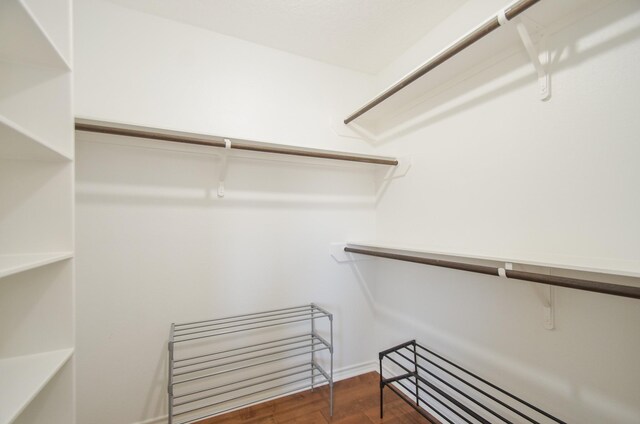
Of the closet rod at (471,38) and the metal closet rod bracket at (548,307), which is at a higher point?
the closet rod at (471,38)

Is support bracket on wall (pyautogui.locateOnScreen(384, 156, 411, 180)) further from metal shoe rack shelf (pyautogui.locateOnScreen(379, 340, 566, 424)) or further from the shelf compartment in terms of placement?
the shelf compartment

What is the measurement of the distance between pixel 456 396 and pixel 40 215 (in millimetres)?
2013

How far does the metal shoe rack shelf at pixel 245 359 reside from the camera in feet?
4.80

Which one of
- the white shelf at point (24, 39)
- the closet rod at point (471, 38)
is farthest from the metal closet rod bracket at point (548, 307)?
the white shelf at point (24, 39)

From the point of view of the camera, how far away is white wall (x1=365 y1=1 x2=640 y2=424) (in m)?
0.88

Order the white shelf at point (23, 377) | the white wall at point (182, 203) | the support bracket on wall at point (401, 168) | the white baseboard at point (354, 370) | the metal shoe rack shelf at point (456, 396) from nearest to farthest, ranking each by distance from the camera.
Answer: the white shelf at point (23, 377) → the metal shoe rack shelf at point (456, 396) → the white wall at point (182, 203) → the support bracket on wall at point (401, 168) → the white baseboard at point (354, 370)

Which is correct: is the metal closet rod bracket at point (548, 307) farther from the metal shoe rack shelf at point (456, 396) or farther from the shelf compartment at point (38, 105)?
the shelf compartment at point (38, 105)

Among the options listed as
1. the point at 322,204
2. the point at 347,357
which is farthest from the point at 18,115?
the point at 347,357

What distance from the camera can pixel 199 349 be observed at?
1497 millimetres

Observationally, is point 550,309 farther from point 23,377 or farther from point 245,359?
point 23,377

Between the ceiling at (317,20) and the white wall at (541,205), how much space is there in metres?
0.17

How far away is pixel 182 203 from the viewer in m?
1.49

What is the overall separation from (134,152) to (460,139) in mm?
1770

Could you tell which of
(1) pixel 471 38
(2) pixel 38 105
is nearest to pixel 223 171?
(2) pixel 38 105
